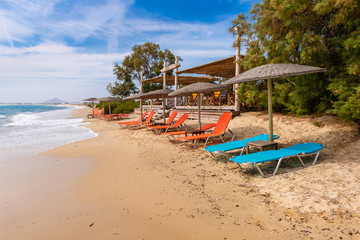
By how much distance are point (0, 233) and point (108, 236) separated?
1319 millimetres

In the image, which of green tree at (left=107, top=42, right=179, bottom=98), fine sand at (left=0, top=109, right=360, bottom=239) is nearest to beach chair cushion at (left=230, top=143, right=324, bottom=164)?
fine sand at (left=0, top=109, right=360, bottom=239)

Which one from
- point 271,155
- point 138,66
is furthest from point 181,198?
point 138,66

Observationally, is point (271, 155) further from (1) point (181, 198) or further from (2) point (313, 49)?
(2) point (313, 49)

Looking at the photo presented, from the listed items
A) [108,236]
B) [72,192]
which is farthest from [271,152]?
[72,192]

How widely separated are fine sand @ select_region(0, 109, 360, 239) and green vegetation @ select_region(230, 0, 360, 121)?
1366 mm

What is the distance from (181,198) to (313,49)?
5.62 meters

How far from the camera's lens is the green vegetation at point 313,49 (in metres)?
5.20

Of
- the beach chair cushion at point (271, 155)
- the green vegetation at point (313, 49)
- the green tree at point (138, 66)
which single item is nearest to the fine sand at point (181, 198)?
the beach chair cushion at point (271, 155)

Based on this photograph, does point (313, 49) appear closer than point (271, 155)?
No

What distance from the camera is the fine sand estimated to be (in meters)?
2.31

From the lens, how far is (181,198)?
10.2 feet

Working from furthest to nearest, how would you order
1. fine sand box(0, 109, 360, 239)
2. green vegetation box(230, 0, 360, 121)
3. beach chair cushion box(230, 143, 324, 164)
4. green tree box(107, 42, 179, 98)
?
1. green tree box(107, 42, 179, 98)
2. green vegetation box(230, 0, 360, 121)
3. beach chair cushion box(230, 143, 324, 164)
4. fine sand box(0, 109, 360, 239)

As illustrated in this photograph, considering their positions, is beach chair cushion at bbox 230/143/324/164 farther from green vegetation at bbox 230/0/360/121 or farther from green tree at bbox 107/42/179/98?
green tree at bbox 107/42/179/98

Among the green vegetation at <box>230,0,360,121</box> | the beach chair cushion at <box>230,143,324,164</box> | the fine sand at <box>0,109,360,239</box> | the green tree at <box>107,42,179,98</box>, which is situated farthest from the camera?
the green tree at <box>107,42,179,98</box>
